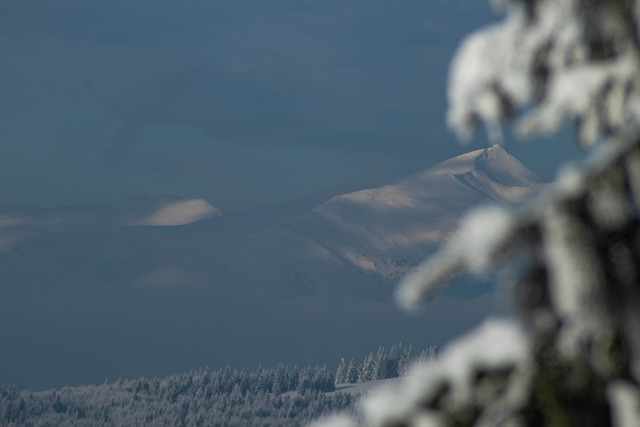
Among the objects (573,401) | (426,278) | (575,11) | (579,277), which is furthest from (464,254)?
(575,11)

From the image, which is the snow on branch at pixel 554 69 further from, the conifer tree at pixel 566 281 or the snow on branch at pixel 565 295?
the snow on branch at pixel 565 295

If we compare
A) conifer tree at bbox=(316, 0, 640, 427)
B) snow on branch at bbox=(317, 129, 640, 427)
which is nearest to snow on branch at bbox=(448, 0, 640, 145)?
conifer tree at bbox=(316, 0, 640, 427)

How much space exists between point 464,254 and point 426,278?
0.20 m

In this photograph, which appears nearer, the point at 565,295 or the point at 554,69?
the point at 565,295

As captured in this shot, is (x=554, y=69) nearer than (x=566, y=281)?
No

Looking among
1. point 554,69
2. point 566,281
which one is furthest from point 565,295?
point 554,69

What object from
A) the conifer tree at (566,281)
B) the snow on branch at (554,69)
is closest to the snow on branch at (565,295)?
the conifer tree at (566,281)

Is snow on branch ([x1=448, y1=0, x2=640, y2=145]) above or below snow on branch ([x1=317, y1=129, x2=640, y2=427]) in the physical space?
above

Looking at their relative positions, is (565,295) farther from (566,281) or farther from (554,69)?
(554,69)

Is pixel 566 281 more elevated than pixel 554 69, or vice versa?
pixel 554 69

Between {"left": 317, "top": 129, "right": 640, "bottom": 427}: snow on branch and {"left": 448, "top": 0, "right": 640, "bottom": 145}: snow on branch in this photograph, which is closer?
{"left": 317, "top": 129, "right": 640, "bottom": 427}: snow on branch

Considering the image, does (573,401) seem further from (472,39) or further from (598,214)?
(472,39)

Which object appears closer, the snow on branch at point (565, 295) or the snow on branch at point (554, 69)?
the snow on branch at point (565, 295)

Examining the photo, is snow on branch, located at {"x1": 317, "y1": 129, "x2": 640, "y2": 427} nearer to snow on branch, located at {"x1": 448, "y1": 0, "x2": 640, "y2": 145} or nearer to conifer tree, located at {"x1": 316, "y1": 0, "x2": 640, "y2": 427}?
conifer tree, located at {"x1": 316, "y1": 0, "x2": 640, "y2": 427}
